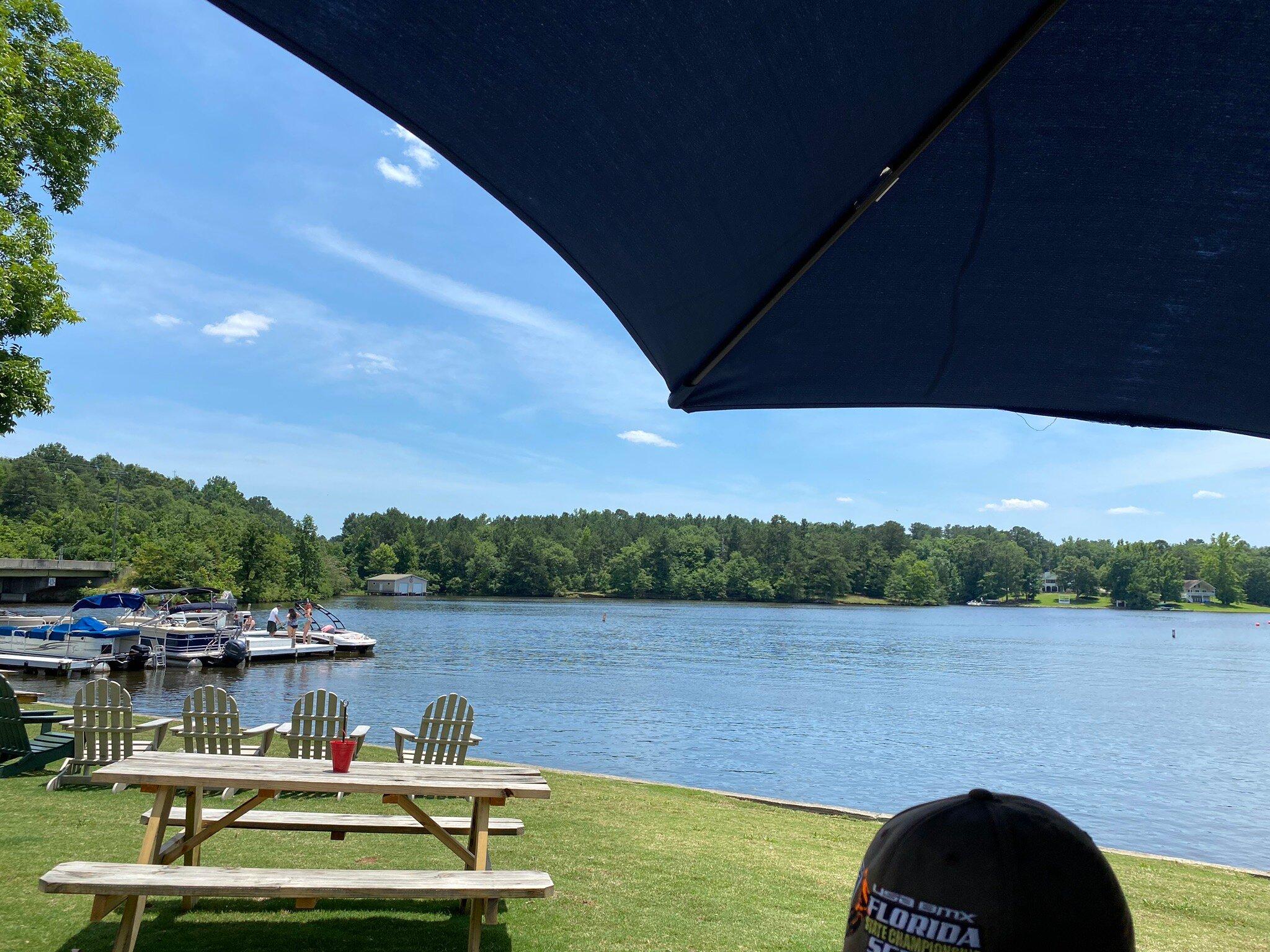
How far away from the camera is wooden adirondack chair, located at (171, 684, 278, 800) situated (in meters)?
7.79

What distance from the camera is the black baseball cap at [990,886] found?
1179mm

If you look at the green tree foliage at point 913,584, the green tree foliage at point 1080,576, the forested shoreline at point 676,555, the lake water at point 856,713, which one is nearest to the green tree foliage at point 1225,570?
the forested shoreline at point 676,555

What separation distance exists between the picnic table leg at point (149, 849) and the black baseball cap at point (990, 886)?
12.0 feet

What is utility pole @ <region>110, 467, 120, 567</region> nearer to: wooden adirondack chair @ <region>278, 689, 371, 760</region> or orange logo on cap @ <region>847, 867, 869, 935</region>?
wooden adirondack chair @ <region>278, 689, 371, 760</region>

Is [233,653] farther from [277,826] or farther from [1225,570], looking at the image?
[1225,570]

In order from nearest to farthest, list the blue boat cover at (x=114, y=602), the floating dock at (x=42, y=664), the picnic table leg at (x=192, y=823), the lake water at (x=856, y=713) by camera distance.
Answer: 1. the picnic table leg at (x=192, y=823)
2. the lake water at (x=856, y=713)
3. the floating dock at (x=42, y=664)
4. the blue boat cover at (x=114, y=602)

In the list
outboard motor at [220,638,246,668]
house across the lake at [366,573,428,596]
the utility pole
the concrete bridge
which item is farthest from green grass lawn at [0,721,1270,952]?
house across the lake at [366,573,428,596]

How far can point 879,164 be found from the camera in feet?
6.21

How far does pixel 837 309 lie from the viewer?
93.9 inches

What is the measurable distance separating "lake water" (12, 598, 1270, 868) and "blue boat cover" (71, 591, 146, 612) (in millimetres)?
6800

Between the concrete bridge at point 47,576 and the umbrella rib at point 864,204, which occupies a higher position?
the umbrella rib at point 864,204

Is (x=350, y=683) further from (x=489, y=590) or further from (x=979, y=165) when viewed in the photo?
(x=489, y=590)

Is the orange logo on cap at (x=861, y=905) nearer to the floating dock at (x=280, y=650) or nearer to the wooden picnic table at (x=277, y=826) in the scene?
the wooden picnic table at (x=277, y=826)

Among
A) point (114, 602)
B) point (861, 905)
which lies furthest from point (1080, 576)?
point (861, 905)
